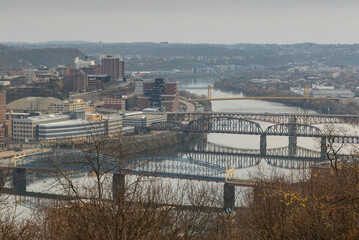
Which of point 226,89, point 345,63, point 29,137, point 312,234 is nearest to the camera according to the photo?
point 312,234

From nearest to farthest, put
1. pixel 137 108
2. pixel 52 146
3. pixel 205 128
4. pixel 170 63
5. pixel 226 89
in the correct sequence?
pixel 52 146, pixel 205 128, pixel 137 108, pixel 226 89, pixel 170 63

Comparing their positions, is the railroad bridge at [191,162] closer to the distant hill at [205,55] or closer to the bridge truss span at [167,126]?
the bridge truss span at [167,126]

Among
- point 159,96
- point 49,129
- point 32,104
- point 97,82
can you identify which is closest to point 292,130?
point 49,129

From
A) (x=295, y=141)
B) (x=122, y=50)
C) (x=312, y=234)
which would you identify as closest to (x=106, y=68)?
(x=295, y=141)

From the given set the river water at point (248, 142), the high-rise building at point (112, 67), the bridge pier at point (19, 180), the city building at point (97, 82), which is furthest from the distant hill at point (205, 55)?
the bridge pier at point (19, 180)

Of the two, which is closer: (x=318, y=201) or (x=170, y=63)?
(x=318, y=201)

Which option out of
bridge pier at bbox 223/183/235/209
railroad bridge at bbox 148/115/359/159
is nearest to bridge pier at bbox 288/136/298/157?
railroad bridge at bbox 148/115/359/159

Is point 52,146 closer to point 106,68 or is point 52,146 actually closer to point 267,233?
point 267,233

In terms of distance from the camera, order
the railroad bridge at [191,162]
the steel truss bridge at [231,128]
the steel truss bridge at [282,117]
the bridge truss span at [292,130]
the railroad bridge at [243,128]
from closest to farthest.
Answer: the railroad bridge at [191,162] → the bridge truss span at [292,130] → the railroad bridge at [243,128] → the steel truss bridge at [231,128] → the steel truss bridge at [282,117]
